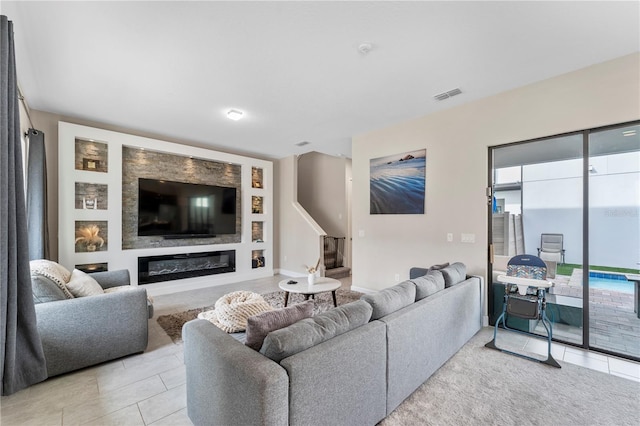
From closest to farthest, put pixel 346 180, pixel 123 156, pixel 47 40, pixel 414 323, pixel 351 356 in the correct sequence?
pixel 351 356
pixel 414 323
pixel 47 40
pixel 123 156
pixel 346 180

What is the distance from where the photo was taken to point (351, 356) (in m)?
1.53

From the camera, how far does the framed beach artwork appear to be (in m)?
4.14

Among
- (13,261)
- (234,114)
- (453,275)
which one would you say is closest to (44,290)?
(13,261)

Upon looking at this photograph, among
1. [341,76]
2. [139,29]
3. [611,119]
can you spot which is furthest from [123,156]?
[611,119]

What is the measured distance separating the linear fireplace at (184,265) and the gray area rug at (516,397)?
4590 millimetres

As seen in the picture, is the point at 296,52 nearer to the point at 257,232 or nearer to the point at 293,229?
the point at 293,229

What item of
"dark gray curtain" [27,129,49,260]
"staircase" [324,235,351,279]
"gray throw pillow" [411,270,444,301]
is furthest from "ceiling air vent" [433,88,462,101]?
"dark gray curtain" [27,129,49,260]

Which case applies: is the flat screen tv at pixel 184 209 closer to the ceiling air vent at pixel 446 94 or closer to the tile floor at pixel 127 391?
the tile floor at pixel 127 391

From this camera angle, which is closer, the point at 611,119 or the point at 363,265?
the point at 611,119

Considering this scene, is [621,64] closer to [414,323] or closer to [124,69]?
[414,323]

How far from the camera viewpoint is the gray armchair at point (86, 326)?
2.26 metres

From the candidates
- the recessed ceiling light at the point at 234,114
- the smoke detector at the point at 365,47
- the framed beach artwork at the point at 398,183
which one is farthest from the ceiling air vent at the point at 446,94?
the recessed ceiling light at the point at 234,114

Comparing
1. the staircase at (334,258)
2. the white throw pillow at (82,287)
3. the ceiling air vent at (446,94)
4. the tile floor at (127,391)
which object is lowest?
the tile floor at (127,391)

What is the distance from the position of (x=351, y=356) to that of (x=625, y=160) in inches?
136
